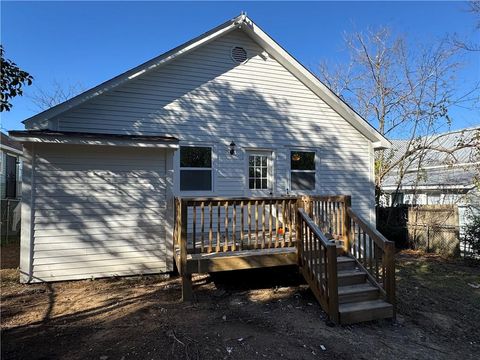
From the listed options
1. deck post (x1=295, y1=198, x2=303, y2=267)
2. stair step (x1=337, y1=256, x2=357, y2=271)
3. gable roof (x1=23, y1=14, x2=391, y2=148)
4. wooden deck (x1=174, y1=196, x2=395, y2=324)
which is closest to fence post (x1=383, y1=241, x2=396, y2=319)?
wooden deck (x1=174, y1=196, x2=395, y2=324)

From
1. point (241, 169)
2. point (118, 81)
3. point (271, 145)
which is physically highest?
point (118, 81)

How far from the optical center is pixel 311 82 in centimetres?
924

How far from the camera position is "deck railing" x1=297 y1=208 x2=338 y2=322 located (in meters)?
4.72

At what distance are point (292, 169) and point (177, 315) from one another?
552 centimetres

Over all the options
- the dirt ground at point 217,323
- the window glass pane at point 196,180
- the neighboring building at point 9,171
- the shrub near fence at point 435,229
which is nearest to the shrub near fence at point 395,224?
the shrub near fence at point 435,229

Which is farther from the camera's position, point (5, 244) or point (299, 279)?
point (5, 244)

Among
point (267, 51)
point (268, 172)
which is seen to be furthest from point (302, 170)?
point (267, 51)

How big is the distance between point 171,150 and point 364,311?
4558 mm

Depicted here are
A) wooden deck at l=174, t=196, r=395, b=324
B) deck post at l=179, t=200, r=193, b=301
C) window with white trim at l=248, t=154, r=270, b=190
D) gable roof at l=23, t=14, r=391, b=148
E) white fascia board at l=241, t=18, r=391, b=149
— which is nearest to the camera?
wooden deck at l=174, t=196, r=395, b=324

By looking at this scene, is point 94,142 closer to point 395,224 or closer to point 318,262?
point 318,262

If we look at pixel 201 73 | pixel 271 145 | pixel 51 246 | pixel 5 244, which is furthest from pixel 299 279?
pixel 5 244

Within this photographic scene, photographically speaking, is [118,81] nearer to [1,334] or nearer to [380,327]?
[1,334]

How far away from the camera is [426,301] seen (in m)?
6.08

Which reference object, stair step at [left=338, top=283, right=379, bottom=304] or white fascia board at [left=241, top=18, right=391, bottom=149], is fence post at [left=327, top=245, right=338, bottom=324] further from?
white fascia board at [left=241, top=18, right=391, bottom=149]
